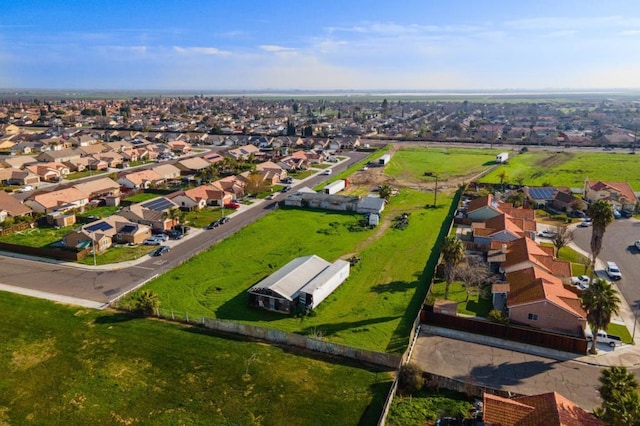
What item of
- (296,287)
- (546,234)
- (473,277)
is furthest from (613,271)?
(296,287)

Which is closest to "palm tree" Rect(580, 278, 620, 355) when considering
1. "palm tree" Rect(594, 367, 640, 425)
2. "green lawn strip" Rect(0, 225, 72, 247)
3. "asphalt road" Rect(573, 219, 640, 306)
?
"palm tree" Rect(594, 367, 640, 425)

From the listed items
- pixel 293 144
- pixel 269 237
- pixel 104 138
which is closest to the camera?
pixel 269 237

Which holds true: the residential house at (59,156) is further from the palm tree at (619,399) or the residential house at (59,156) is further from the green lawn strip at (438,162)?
the palm tree at (619,399)

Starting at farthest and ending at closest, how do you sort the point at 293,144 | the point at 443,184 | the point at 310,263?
1. the point at 293,144
2. the point at 443,184
3. the point at 310,263

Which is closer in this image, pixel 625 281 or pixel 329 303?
pixel 329 303

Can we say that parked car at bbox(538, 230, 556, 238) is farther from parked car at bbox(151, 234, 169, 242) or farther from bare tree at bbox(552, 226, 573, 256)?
parked car at bbox(151, 234, 169, 242)

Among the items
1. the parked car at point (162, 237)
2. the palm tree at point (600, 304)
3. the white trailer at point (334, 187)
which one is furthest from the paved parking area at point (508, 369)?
the white trailer at point (334, 187)

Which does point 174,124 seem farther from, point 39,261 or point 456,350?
point 456,350

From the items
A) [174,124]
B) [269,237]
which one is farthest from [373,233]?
[174,124]
